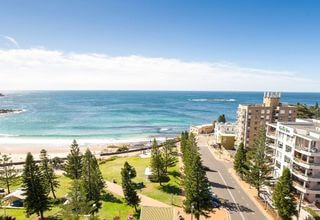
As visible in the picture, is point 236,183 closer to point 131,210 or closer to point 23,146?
point 131,210

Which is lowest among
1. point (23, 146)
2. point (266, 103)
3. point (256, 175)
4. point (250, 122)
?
point (23, 146)

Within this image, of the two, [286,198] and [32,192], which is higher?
[286,198]

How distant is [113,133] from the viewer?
129 meters

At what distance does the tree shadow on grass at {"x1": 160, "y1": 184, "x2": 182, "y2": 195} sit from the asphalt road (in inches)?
305

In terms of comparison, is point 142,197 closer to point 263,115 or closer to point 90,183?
point 90,183

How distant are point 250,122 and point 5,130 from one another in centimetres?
11967

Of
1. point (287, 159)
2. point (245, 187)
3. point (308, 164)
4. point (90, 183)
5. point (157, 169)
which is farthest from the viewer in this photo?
point (157, 169)

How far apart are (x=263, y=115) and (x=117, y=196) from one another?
53.2 metres

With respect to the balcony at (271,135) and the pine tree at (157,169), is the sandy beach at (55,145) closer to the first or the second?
the pine tree at (157,169)

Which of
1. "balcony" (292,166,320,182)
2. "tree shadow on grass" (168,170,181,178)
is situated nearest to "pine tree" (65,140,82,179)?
"tree shadow on grass" (168,170,181,178)

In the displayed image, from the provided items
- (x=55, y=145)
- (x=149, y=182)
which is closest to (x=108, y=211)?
(x=149, y=182)

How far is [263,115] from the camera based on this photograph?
81312 mm

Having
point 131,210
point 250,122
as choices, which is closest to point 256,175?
point 131,210

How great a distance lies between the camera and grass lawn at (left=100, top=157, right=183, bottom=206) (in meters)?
50.7
